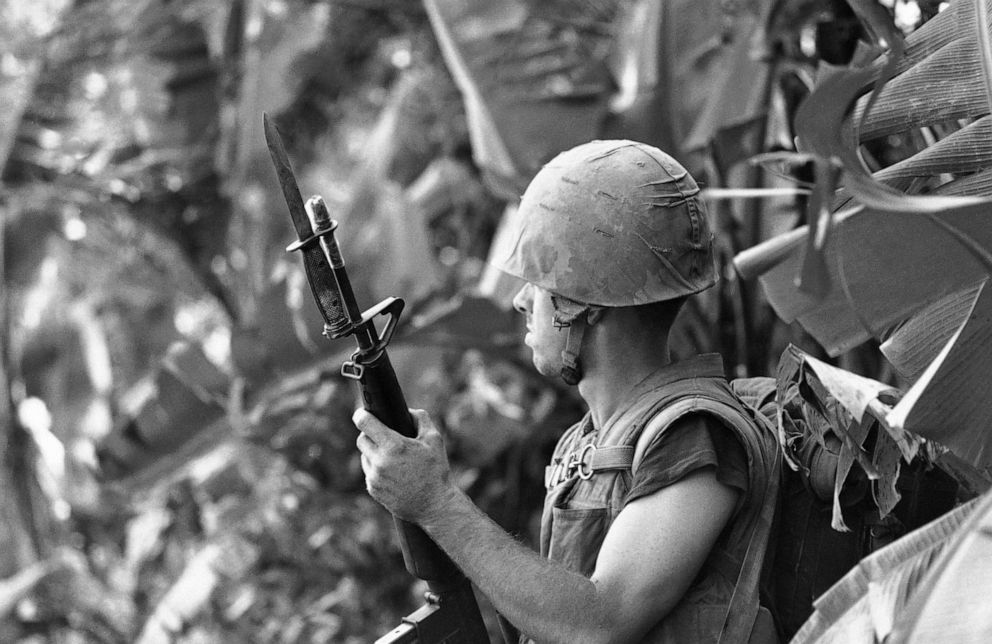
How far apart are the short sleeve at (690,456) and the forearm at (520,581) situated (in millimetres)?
152

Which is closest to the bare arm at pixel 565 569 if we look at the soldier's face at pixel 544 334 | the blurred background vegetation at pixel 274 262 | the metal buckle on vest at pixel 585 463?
the metal buckle on vest at pixel 585 463

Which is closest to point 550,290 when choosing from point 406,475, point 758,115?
point 406,475

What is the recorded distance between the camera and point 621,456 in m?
1.61

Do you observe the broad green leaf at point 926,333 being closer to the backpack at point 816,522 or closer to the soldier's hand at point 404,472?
the backpack at point 816,522

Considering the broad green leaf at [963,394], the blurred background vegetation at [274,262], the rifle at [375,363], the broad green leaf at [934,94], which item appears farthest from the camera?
the blurred background vegetation at [274,262]

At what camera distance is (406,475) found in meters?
1.58

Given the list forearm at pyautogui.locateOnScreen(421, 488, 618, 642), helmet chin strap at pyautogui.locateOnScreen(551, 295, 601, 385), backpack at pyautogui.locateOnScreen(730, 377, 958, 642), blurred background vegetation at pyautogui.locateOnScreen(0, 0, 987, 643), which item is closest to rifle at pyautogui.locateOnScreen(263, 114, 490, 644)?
forearm at pyautogui.locateOnScreen(421, 488, 618, 642)

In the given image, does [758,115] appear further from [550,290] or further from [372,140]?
[372,140]

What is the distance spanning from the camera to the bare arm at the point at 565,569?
1468 millimetres

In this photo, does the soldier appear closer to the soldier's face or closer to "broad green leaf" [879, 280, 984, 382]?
the soldier's face

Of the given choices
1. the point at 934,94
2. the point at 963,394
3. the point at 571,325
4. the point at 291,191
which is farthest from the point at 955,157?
the point at 291,191

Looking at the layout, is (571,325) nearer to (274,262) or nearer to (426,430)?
(426,430)

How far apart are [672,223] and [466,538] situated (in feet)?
1.78

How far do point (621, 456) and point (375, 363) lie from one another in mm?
374
